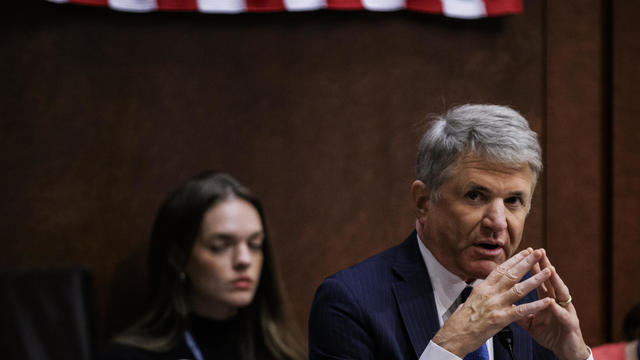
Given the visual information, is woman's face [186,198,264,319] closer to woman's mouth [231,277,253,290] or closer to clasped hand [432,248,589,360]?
woman's mouth [231,277,253,290]

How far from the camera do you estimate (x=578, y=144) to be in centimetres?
260

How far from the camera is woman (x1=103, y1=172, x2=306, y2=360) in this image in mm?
2283

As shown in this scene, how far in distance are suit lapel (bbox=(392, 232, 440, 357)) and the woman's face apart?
0.63 metres

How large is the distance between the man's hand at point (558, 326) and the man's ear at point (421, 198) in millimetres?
329

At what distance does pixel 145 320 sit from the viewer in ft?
7.61

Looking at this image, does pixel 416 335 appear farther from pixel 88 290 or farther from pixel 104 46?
pixel 104 46

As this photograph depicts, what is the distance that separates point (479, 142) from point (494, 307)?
41 centimetres

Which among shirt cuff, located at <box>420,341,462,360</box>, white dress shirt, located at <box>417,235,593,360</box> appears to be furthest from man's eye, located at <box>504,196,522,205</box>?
shirt cuff, located at <box>420,341,462,360</box>

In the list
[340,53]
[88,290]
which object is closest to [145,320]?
[88,290]

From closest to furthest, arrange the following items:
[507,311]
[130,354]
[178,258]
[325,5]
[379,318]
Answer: [507,311], [379,318], [130,354], [178,258], [325,5]

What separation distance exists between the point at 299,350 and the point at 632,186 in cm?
136

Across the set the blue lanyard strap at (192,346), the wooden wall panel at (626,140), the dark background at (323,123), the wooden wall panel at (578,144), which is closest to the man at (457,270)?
the blue lanyard strap at (192,346)

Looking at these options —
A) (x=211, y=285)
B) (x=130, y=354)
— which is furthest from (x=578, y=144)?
(x=130, y=354)

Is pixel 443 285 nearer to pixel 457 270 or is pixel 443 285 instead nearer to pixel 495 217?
pixel 457 270
